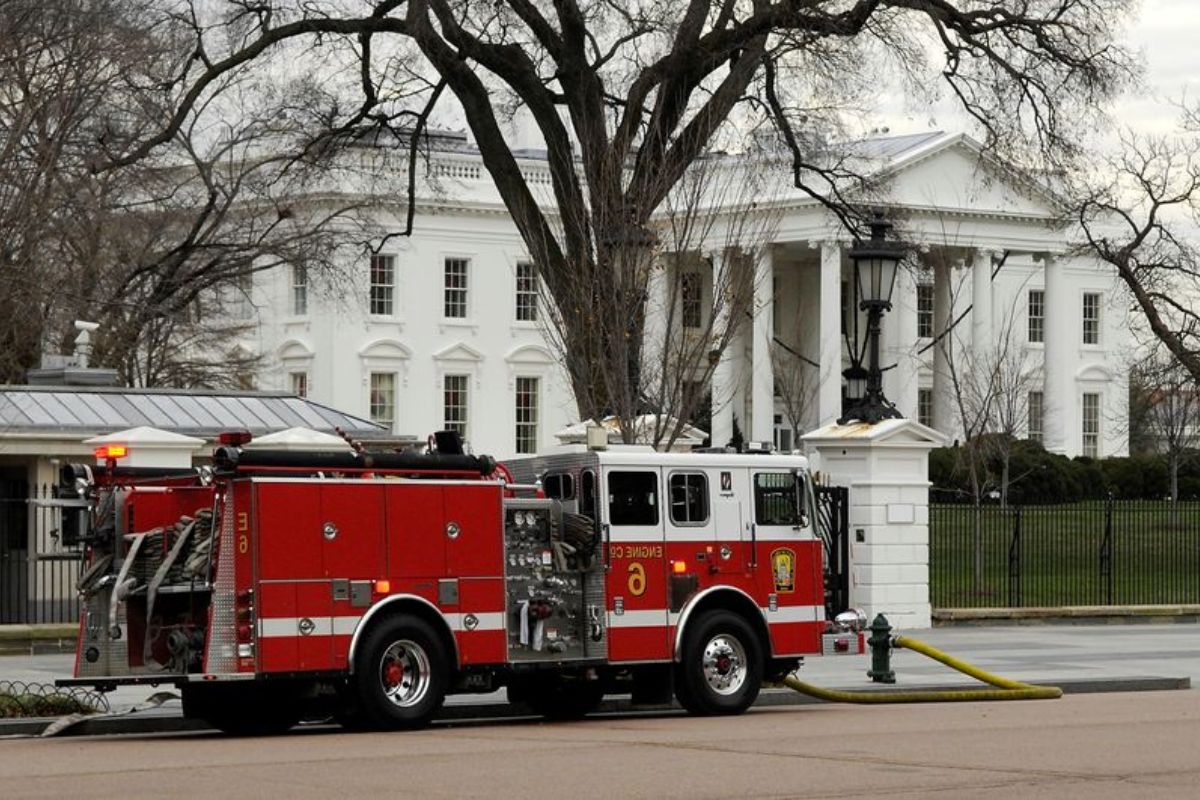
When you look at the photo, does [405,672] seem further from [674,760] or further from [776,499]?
[776,499]

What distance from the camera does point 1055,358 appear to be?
263ft

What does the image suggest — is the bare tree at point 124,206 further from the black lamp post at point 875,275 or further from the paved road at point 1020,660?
the black lamp post at point 875,275

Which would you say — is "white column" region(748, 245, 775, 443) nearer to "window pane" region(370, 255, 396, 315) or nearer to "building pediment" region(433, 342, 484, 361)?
"building pediment" region(433, 342, 484, 361)

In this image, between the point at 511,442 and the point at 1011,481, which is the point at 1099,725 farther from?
the point at 511,442

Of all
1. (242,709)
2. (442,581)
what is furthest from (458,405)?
(442,581)

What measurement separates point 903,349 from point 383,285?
16.8 meters

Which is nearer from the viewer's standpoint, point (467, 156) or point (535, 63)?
point (535, 63)

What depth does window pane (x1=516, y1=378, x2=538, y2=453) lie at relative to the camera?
78188mm

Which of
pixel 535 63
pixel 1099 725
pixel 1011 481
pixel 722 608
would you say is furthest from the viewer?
pixel 1011 481

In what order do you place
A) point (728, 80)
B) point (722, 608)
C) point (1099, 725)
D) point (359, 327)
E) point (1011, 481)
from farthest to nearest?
point (359, 327) → point (1011, 481) → point (728, 80) → point (722, 608) → point (1099, 725)

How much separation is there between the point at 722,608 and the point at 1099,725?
12.1 ft

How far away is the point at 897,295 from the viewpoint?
76.8 meters

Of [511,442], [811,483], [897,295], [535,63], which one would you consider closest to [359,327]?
[511,442]

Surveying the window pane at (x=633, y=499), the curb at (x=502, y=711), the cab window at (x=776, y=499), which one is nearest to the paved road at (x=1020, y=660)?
the curb at (x=502, y=711)
